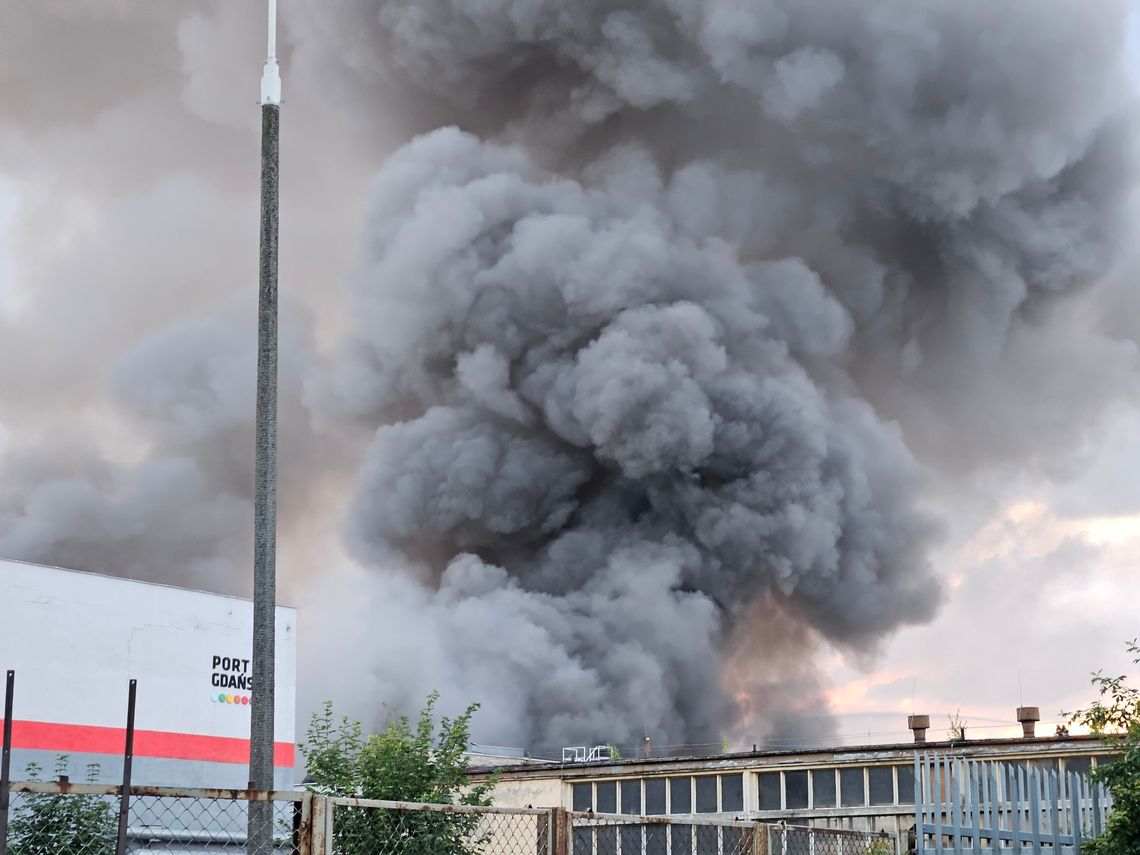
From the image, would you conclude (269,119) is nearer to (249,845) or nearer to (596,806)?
(249,845)

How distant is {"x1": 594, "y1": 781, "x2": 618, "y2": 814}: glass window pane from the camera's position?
3234cm

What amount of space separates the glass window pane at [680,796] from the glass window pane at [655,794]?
0.90ft

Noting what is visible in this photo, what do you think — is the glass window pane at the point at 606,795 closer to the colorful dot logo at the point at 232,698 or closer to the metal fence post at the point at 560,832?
the colorful dot logo at the point at 232,698

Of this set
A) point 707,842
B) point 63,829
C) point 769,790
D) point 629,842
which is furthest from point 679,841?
point 63,829

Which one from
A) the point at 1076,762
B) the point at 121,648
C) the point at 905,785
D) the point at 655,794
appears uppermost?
the point at 121,648

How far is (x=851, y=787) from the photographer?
28781mm

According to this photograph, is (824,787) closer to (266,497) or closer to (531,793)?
(531,793)

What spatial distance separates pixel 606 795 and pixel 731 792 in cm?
358

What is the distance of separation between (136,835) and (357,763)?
3.94 m

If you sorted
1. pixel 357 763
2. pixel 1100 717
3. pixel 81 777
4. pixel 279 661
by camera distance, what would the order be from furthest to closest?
pixel 279 661
pixel 357 763
pixel 81 777
pixel 1100 717

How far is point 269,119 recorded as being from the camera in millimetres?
9602

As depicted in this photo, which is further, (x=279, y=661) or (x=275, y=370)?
(x=279, y=661)

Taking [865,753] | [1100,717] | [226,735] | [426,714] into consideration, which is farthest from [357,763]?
[865,753]

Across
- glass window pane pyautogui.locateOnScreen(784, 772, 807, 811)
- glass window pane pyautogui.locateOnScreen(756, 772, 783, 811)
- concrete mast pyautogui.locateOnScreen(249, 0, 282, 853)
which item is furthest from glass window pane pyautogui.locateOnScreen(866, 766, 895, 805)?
concrete mast pyautogui.locateOnScreen(249, 0, 282, 853)
